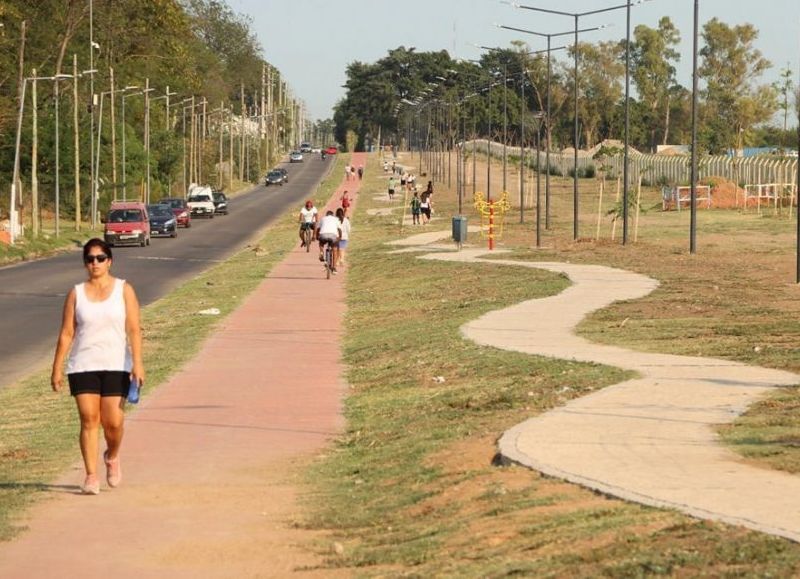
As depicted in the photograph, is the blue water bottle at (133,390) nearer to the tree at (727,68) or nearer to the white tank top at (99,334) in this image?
the white tank top at (99,334)

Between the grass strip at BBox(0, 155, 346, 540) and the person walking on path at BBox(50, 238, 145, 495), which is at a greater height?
the person walking on path at BBox(50, 238, 145, 495)

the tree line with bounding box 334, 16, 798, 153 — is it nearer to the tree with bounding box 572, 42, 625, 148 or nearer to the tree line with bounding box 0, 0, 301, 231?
the tree with bounding box 572, 42, 625, 148

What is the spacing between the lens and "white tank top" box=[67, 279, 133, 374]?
40.8 feet

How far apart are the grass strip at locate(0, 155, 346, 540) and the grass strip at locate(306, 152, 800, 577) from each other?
2012 mm

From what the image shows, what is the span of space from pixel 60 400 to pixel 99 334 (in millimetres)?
7422

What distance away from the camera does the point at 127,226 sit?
6700cm

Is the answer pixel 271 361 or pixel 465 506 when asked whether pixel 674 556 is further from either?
pixel 271 361

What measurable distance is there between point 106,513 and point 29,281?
34.2 meters

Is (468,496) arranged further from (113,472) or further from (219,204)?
(219,204)

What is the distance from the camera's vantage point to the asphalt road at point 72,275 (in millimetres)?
27750

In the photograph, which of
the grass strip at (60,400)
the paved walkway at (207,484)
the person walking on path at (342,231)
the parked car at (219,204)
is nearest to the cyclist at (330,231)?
the person walking on path at (342,231)

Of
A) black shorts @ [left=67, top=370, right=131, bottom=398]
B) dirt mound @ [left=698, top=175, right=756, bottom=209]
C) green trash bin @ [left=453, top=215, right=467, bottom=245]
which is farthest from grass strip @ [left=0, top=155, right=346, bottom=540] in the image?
dirt mound @ [left=698, top=175, right=756, bottom=209]

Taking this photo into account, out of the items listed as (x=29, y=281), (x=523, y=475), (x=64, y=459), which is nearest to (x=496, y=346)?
(x=64, y=459)

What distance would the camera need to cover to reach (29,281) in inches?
1780
